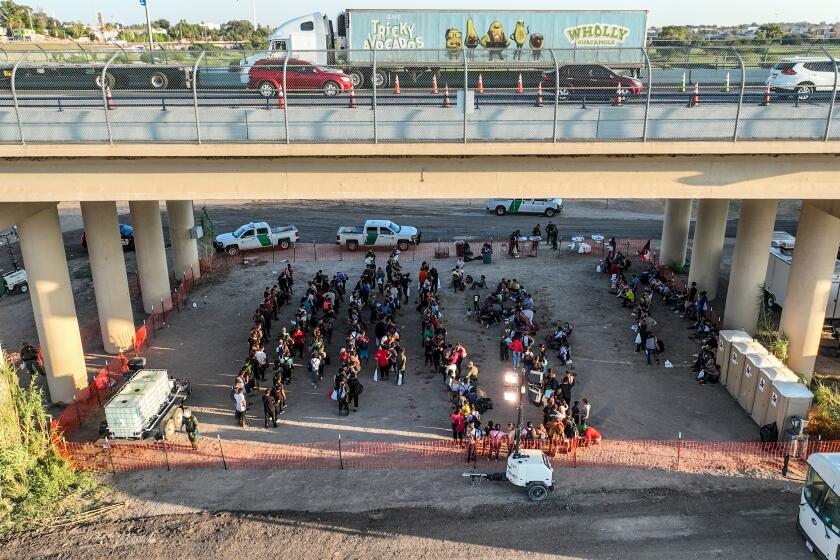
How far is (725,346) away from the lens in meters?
19.4

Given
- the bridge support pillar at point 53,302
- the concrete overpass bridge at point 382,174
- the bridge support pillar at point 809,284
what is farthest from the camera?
the bridge support pillar at point 809,284

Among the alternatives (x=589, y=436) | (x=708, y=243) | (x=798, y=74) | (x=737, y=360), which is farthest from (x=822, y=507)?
(x=708, y=243)

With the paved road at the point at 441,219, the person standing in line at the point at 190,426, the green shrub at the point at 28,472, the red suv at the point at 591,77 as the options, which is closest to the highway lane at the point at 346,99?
the red suv at the point at 591,77

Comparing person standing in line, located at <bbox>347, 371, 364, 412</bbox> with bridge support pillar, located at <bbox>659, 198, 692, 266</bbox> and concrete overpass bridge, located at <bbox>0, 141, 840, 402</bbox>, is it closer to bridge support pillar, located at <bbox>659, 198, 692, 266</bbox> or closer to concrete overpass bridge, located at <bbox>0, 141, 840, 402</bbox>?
concrete overpass bridge, located at <bbox>0, 141, 840, 402</bbox>

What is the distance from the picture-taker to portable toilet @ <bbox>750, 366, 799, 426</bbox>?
16.9 m

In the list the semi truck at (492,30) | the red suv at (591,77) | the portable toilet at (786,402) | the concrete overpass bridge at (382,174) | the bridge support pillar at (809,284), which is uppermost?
the semi truck at (492,30)

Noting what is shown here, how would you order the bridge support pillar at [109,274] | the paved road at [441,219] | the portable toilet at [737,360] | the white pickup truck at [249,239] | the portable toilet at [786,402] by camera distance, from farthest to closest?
the paved road at [441,219] → the white pickup truck at [249,239] → the bridge support pillar at [109,274] → the portable toilet at [737,360] → the portable toilet at [786,402]

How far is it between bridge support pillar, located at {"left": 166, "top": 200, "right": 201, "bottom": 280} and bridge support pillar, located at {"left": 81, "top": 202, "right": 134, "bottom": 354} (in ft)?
20.0

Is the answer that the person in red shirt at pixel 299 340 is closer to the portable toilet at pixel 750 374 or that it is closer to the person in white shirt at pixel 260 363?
the person in white shirt at pixel 260 363

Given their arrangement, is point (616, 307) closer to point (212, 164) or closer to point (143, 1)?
point (212, 164)

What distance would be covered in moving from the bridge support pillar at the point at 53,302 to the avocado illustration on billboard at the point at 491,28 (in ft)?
44.5

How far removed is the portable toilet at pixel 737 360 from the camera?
722 inches

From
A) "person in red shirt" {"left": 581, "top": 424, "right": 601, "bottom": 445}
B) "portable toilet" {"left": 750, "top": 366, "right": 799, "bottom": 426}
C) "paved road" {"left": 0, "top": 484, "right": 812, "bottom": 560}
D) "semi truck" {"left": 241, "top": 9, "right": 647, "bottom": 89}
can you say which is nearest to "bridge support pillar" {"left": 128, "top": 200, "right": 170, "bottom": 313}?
"semi truck" {"left": 241, "top": 9, "right": 647, "bottom": 89}

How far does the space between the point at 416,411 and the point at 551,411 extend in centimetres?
387
